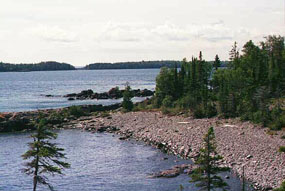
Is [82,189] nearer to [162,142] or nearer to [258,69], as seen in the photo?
[162,142]

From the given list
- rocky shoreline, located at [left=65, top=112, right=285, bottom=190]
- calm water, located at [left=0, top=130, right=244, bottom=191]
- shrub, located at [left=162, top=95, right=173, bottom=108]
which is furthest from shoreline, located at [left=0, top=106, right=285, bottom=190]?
shrub, located at [left=162, top=95, right=173, bottom=108]

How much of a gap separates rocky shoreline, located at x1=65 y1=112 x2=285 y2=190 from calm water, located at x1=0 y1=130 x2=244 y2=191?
7.19ft

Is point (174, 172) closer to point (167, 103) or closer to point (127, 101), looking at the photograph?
point (167, 103)

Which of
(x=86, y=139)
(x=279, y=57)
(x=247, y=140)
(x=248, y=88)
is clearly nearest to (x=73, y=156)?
(x=86, y=139)

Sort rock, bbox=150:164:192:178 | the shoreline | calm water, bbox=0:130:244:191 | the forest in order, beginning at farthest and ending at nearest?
1. the forest
2. rock, bbox=150:164:192:178
3. the shoreline
4. calm water, bbox=0:130:244:191

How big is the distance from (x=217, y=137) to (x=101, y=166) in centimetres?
1510

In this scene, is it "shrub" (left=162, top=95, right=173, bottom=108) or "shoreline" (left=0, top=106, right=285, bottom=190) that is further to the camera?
"shrub" (left=162, top=95, right=173, bottom=108)

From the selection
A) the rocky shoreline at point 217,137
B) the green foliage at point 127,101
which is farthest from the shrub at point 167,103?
the green foliage at point 127,101

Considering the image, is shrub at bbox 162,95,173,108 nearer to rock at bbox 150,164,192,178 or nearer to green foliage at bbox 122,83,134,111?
green foliage at bbox 122,83,134,111

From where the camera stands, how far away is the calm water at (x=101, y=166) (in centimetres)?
3903

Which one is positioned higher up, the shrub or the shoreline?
the shrub

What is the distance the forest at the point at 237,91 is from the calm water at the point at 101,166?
50.9 ft

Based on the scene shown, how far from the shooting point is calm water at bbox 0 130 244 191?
39.0 metres

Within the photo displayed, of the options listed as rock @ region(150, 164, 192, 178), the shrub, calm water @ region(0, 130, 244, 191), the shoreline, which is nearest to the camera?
calm water @ region(0, 130, 244, 191)
